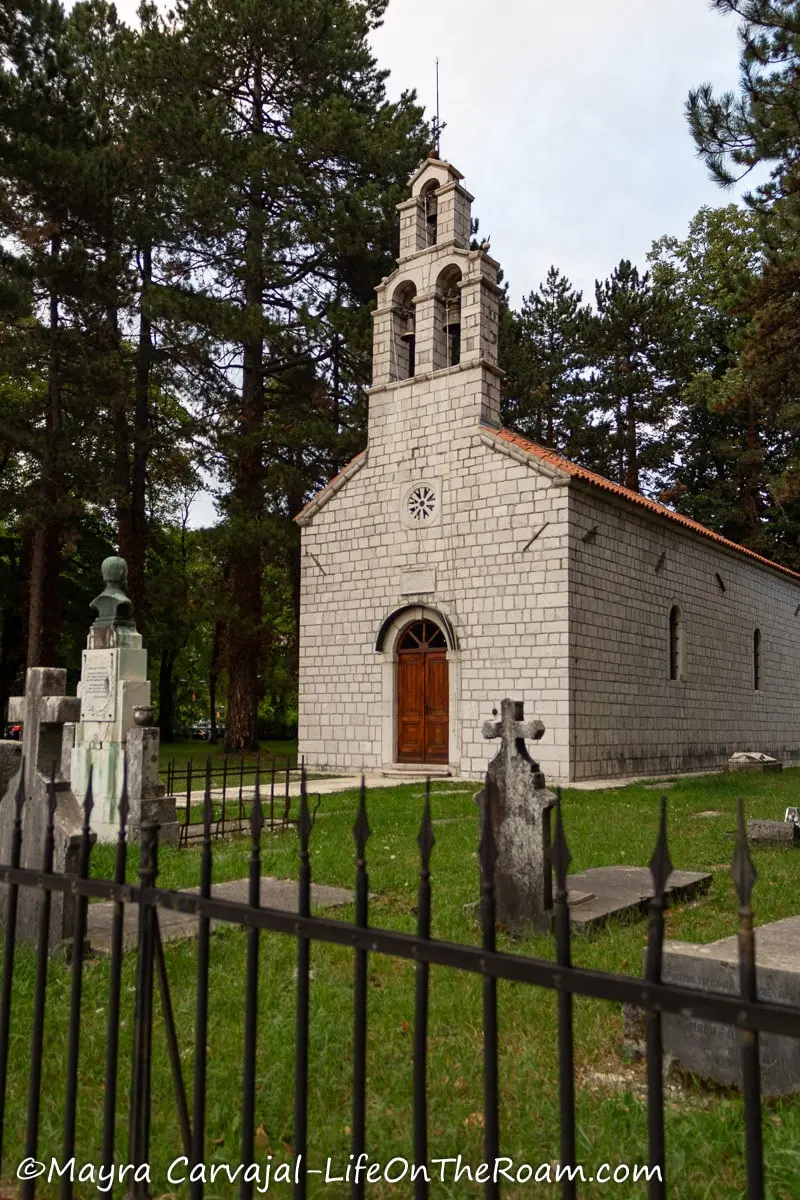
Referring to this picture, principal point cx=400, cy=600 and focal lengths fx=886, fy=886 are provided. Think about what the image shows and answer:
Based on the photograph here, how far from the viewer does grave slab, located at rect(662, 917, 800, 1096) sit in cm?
332

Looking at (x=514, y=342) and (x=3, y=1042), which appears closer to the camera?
(x=3, y=1042)

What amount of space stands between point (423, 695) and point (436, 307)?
24.9ft

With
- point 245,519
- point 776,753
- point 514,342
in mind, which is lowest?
point 776,753

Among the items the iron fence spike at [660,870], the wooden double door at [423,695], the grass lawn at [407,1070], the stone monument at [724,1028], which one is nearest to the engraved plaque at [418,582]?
the wooden double door at [423,695]

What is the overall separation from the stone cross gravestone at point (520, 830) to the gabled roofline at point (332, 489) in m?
13.0

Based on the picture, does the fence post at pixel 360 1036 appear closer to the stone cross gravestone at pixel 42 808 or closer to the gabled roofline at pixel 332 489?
the stone cross gravestone at pixel 42 808

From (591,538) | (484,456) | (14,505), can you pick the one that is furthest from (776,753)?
(14,505)

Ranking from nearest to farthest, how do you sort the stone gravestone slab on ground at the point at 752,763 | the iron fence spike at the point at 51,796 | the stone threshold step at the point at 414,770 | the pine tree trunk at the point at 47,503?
the iron fence spike at the point at 51,796 → the stone threshold step at the point at 414,770 → the stone gravestone slab on ground at the point at 752,763 → the pine tree trunk at the point at 47,503

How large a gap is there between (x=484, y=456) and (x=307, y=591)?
16.2ft

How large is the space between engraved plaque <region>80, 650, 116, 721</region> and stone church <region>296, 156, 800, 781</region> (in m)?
6.35

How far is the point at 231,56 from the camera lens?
21.9 m

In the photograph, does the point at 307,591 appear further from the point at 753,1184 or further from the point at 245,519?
the point at 753,1184

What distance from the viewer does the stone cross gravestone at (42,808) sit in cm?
480

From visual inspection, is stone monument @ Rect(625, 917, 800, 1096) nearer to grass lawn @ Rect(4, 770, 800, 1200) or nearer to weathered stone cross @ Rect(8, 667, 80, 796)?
grass lawn @ Rect(4, 770, 800, 1200)
